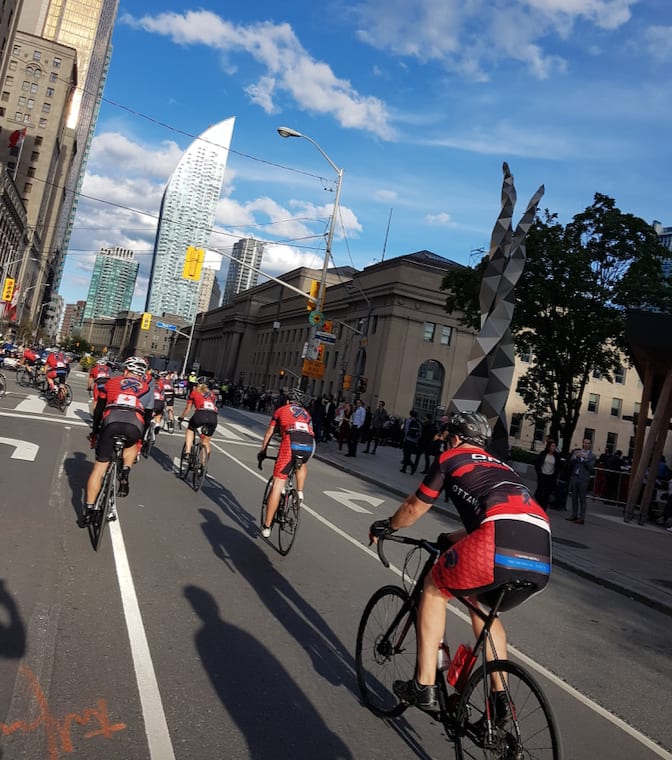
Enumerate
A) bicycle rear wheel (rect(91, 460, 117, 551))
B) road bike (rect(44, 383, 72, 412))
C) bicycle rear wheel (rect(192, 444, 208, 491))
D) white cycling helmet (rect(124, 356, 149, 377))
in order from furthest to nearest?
1. road bike (rect(44, 383, 72, 412))
2. bicycle rear wheel (rect(192, 444, 208, 491))
3. white cycling helmet (rect(124, 356, 149, 377))
4. bicycle rear wheel (rect(91, 460, 117, 551))

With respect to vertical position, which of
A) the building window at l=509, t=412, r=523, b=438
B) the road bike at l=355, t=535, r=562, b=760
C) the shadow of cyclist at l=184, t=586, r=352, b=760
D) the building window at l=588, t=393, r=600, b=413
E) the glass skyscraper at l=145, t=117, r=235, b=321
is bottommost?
the shadow of cyclist at l=184, t=586, r=352, b=760

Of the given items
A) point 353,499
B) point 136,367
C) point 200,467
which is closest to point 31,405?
point 353,499

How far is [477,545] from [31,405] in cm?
2080

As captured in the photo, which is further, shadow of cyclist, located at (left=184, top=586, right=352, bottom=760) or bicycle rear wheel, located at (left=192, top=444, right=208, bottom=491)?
bicycle rear wheel, located at (left=192, top=444, right=208, bottom=491)

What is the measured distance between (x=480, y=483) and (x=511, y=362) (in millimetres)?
12054

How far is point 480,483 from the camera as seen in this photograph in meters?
3.80

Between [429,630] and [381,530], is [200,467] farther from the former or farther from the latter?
[429,630]

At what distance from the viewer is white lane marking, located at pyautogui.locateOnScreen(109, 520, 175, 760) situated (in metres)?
3.56

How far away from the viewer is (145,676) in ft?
14.1

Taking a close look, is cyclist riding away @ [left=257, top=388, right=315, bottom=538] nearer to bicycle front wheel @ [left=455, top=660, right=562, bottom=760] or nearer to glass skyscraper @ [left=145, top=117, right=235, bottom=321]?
bicycle front wheel @ [left=455, top=660, right=562, bottom=760]

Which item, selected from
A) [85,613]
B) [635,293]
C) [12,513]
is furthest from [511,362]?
[635,293]

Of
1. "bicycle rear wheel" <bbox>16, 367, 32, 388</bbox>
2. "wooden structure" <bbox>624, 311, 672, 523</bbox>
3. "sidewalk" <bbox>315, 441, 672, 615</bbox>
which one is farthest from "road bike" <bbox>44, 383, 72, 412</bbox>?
"wooden structure" <bbox>624, 311, 672, 523</bbox>

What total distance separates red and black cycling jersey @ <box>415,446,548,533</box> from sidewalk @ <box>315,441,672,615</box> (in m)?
6.22

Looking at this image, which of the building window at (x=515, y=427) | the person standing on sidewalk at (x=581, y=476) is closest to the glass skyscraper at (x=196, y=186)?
the building window at (x=515, y=427)
